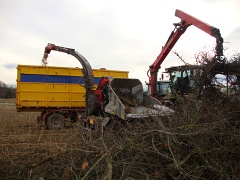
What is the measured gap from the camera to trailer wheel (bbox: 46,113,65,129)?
450 inches

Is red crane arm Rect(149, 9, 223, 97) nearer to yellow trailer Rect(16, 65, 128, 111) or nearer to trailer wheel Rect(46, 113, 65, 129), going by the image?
yellow trailer Rect(16, 65, 128, 111)

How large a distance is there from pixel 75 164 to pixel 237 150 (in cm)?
238

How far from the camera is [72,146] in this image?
166 inches

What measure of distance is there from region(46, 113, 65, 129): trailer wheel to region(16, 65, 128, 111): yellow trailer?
39cm

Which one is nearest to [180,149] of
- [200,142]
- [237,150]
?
[200,142]

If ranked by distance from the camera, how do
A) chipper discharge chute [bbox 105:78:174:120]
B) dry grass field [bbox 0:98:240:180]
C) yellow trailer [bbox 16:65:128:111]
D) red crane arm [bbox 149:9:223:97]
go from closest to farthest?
dry grass field [bbox 0:98:240:180] → chipper discharge chute [bbox 105:78:174:120] → red crane arm [bbox 149:9:223:97] → yellow trailer [bbox 16:65:128:111]

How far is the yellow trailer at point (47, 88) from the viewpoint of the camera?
11188mm

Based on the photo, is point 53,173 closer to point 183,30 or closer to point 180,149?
point 180,149

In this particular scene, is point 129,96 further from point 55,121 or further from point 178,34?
point 55,121

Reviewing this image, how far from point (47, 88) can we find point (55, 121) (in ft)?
4.69

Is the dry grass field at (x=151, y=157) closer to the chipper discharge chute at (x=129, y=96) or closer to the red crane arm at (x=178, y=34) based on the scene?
the chipper discharge chute at (x=129, y=96)

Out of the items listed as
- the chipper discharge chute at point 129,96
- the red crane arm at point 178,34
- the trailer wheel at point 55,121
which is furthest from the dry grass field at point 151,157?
the trailer wheel at point 55,121

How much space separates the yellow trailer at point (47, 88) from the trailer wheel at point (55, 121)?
1.27ft

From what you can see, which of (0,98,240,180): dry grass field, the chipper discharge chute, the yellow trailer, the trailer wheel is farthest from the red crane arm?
the trailer wheel
